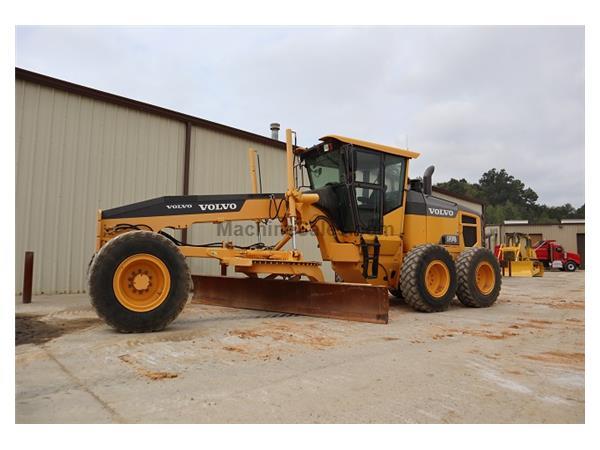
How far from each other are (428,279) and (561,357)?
3.13 meters

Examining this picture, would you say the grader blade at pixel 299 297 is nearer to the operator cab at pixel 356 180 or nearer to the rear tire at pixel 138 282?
the operator cab at pixel 356 180

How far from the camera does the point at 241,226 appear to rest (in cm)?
1259

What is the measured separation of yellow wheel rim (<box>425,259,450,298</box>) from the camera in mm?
7102

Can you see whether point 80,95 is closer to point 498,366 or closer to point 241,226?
point 241,226

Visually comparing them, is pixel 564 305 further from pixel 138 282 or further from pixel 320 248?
pixel 138 282

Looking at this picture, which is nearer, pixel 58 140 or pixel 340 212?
pixel 340 212

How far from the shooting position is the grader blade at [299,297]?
5.76 meters

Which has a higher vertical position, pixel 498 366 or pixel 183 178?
pixel 183 178

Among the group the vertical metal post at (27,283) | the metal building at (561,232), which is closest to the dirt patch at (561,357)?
the vertical metal post at (27,283)

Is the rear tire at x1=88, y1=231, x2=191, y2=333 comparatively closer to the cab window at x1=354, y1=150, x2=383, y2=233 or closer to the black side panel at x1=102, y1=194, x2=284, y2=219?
the black side panel at x1=102, y1=194, x2=284, y2=219

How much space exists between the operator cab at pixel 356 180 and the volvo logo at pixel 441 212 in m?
0.86

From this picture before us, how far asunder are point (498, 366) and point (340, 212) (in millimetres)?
4086

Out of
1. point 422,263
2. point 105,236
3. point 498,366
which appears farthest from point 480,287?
point 105,236

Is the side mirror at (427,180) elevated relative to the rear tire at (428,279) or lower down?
elevated
